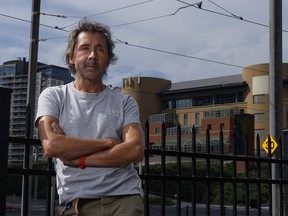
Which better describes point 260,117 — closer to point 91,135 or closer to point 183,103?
point 183,103

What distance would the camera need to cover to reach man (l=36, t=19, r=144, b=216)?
8.32 feet

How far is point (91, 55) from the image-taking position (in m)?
2.73

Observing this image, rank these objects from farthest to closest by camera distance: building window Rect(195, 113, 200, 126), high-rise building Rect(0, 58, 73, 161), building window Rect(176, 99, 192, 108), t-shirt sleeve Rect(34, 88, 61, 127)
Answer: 1. building window Rect(176, 99, 192, 108)
2. building window Rect(195, 113, 200, 126)
3. high-rise building Rect(0, 58, 73, 161)
4. t-shirt sleeve Rect(34, 88, 61, 127)

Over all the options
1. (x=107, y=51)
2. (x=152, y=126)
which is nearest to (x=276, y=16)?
(x=107, y=51)

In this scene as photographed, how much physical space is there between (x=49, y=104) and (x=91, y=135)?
27 cm

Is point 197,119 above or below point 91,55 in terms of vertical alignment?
above

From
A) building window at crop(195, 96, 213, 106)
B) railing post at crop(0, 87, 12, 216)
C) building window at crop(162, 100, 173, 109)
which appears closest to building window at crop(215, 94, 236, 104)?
building window at crop(195, 96, 213, 106)

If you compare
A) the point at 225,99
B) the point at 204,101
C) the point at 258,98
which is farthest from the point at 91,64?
the point at 204,101

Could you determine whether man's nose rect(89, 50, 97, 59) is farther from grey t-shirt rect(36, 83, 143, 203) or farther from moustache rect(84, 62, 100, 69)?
grey t-shirt rect(36, 83, 143, 203)

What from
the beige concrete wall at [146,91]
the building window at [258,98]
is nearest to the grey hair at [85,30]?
the building window at [258,98]

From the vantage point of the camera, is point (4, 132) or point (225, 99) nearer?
point (4, 132)

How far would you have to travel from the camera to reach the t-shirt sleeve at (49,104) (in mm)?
2658

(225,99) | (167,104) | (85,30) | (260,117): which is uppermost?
(225,99)

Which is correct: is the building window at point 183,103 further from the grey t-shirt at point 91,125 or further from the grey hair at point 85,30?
the grey t-shirt at point 91,125
